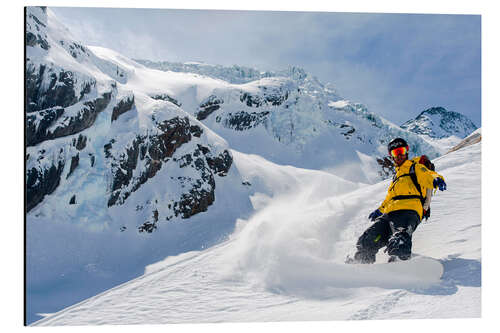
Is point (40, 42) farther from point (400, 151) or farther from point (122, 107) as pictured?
point (400, 151)

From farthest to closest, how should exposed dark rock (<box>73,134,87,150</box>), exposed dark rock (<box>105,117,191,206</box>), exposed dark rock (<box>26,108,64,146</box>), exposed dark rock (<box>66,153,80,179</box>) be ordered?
exposed dark rock (<box>105,117,191,206</box>) → exposed dark rock (<box>73,134,87,150</box>) → exposed dark rock (<box>66,153,80,179</box>) → exposed dark rock (<box>26,108,64,146</box>)

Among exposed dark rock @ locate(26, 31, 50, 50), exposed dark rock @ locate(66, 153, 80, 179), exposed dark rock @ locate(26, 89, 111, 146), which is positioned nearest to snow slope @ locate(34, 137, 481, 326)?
exposed dark rock @ locate(26, 89, 111, 146)

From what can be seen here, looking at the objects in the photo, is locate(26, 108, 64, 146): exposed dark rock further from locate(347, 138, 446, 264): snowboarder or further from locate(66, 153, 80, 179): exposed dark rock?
locate(347, 138, 446, 264): snowboarder

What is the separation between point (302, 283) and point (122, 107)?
18354mm

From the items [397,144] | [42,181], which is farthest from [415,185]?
[42,181]

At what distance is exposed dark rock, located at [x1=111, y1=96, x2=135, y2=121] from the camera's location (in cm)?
1822

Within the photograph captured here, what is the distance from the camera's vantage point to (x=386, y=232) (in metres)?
3.94

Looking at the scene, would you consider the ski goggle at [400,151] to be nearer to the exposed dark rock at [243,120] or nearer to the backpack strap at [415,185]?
the backpack strap at [415,185]

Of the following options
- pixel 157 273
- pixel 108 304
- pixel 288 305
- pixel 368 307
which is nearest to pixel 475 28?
pixel 368 307

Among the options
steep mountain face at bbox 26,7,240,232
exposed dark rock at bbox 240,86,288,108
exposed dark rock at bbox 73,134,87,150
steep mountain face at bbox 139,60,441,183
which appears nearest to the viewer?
steep mountain face at bbox 26,7,240,232

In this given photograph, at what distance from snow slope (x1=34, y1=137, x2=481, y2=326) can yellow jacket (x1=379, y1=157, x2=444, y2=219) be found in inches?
27.6

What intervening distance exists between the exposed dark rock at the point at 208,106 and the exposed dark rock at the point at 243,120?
2130 mm

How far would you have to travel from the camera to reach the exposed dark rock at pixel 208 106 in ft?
139

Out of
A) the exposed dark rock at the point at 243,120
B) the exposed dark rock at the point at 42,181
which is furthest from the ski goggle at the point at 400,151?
the exposed dark rock at the point at 243,120
